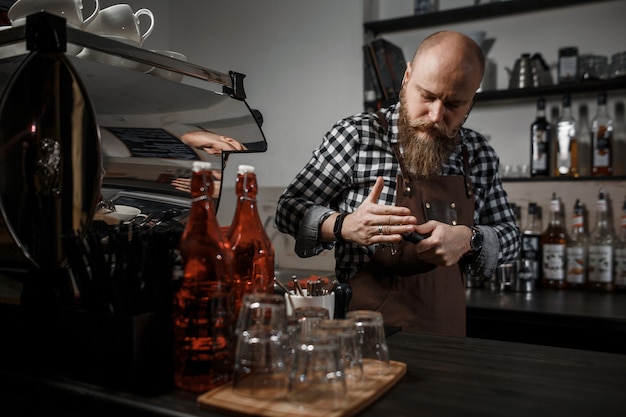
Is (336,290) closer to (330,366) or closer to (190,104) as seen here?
(330,366)

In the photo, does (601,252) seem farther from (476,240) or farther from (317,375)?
(317,375)

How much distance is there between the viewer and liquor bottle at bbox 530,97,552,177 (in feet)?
8.64

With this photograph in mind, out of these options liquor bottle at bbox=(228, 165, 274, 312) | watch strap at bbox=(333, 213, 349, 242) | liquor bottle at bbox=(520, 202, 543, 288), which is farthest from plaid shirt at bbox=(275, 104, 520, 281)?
liquor bottle at bbox=(520, 202, 543, 288)

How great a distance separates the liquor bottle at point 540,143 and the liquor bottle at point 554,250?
0.14 metres

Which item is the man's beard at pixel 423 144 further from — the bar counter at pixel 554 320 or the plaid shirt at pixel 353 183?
the bar counter at pixel 554 320

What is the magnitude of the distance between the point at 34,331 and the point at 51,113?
0.36 meters

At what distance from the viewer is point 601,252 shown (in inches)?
98.3

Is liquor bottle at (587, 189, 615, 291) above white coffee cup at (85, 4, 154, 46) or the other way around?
the other way around

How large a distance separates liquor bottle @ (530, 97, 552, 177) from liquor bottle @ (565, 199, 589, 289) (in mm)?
218

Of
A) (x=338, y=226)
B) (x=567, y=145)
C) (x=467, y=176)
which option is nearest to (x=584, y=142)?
(x=567, y=145)

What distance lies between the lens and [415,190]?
1744 mm

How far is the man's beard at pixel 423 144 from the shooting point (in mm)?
1731

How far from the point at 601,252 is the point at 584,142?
0.53m

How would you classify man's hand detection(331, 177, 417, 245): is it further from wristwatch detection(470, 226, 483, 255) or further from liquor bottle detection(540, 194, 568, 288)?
liquor bottle detection(540, 194, 568, 288)
